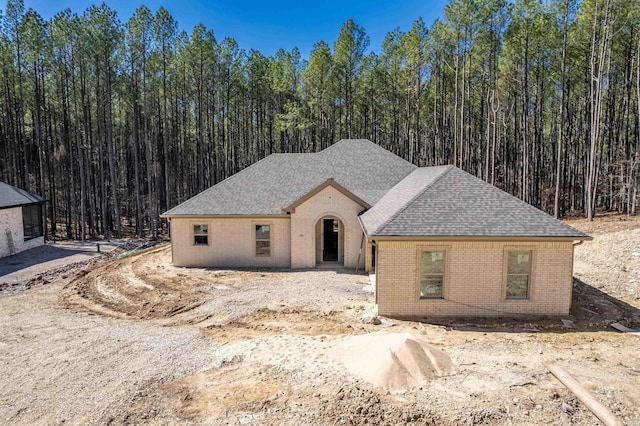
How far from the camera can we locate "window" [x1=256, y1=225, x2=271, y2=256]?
17.2 meters

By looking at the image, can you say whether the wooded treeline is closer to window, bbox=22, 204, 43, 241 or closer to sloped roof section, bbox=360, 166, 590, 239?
window, bbox=22, 204, 43, 241

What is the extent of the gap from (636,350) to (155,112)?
36245mm

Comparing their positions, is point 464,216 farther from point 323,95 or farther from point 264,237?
point 323,95

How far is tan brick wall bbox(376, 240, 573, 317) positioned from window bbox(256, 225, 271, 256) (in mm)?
7535

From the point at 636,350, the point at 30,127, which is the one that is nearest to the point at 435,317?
the point at 636,350

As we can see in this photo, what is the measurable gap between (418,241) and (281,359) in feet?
16.7

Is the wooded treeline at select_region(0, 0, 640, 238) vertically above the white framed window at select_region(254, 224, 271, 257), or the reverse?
the wooded treeline at select_region(0, 0, 640, 238)

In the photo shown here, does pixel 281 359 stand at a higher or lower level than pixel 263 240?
lower

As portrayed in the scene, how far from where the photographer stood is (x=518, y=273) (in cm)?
1088

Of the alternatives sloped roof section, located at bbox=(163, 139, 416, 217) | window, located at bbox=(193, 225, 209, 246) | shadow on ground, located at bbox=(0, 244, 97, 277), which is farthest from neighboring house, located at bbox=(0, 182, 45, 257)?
window, located at bbox=(193, 225, 209, 246)

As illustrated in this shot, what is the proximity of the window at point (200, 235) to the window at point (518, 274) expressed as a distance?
1254cm

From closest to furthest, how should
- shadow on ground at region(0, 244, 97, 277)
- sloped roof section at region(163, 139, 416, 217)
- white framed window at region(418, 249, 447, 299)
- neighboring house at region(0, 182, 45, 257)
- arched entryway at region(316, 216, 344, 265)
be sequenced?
white framed window at region(418, 249, 447, 299)
arched entryway at region(316, 216, 344, 265)
sloped roof section at region(163, 139, 416, 217)
shadow on ground at region(0, 244, 97, 277)
neighboring house at region(0, 182, 45, 257)

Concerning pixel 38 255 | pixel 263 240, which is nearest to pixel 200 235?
pixel 263 240

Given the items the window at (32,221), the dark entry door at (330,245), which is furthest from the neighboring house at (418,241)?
the window at (32,221)
